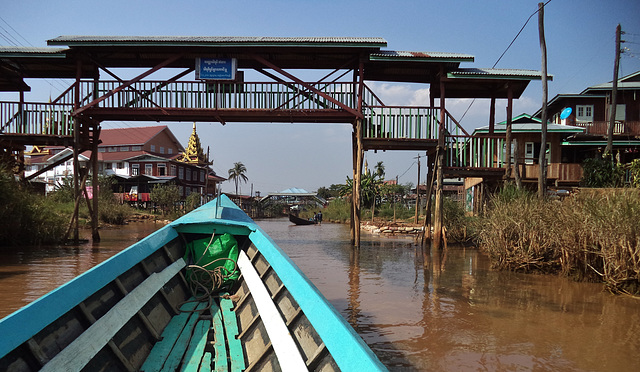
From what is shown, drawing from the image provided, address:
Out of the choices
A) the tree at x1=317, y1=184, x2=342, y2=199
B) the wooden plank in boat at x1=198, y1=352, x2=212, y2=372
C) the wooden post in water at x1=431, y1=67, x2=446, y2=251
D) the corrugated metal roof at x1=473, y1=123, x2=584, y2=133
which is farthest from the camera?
the tree at x1=317, y1=184, x2=342, y2=199

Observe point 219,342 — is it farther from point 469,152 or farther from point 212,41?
point 469,152

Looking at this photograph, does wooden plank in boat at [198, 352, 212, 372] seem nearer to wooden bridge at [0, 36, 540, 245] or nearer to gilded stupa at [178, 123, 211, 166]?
wooden bridge at [0, 36, 540, 245]

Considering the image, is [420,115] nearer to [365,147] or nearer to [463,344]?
[365,147]

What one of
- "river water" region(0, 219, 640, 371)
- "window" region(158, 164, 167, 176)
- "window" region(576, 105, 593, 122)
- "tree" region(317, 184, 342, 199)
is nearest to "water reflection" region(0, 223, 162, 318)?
"river water" region(0, 219, 640, 371)

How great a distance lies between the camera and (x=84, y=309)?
316 cm

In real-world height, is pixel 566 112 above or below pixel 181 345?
above

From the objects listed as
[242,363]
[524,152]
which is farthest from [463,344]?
[524,152]

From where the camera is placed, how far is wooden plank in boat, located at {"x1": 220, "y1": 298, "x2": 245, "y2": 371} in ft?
11.7

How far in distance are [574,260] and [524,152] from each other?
14954 millimetres

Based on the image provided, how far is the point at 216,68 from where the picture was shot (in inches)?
509

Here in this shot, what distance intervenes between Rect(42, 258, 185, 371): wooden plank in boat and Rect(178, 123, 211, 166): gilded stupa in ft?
138

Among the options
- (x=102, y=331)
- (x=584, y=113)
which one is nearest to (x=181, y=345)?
(x=102, y=331)

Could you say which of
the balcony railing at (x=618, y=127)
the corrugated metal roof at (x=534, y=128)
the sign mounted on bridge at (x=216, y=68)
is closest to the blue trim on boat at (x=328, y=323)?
the sign mounted on bridge at (x=216, y=68)

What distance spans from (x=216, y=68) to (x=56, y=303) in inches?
434
